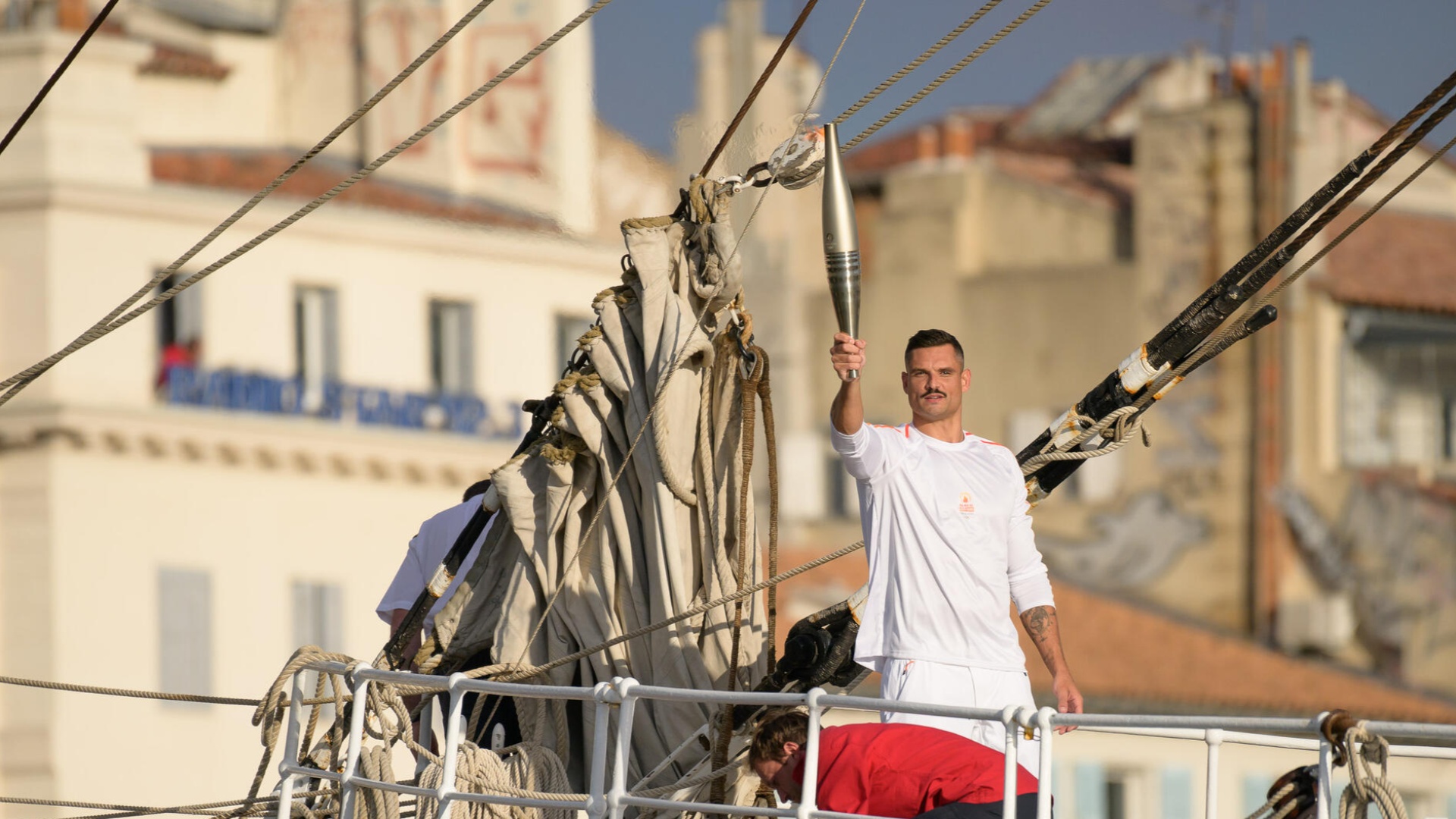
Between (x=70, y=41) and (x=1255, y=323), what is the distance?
22.7 metres

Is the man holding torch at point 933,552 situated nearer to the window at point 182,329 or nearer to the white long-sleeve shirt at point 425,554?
the white long-sleeve shirt at point 425,554

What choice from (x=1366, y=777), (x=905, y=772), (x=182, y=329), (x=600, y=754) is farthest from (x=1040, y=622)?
(x=182, y=329)

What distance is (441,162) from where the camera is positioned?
106 feet

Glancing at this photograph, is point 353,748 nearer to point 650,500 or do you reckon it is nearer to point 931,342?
point 650,500

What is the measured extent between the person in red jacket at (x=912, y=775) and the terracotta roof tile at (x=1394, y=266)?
30.8 meters

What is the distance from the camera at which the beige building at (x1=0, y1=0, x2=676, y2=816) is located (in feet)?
91.2

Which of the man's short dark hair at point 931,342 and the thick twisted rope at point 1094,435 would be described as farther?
the thick twisted rope at point 1094,435

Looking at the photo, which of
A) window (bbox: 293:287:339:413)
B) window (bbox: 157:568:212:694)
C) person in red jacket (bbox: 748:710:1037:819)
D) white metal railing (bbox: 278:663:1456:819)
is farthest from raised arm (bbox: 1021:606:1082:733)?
window (bbox: 293:287:339:413)

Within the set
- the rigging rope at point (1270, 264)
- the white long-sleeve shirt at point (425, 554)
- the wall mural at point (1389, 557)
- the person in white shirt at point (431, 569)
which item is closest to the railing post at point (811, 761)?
the rigging rope at point (1270, 264)

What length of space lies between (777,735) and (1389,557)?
31.1 metres

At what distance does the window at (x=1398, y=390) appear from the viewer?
37531 mm

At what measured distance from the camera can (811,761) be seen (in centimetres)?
632

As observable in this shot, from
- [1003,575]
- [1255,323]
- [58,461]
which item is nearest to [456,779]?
[1003,575]

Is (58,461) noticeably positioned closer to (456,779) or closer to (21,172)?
(21,172)
